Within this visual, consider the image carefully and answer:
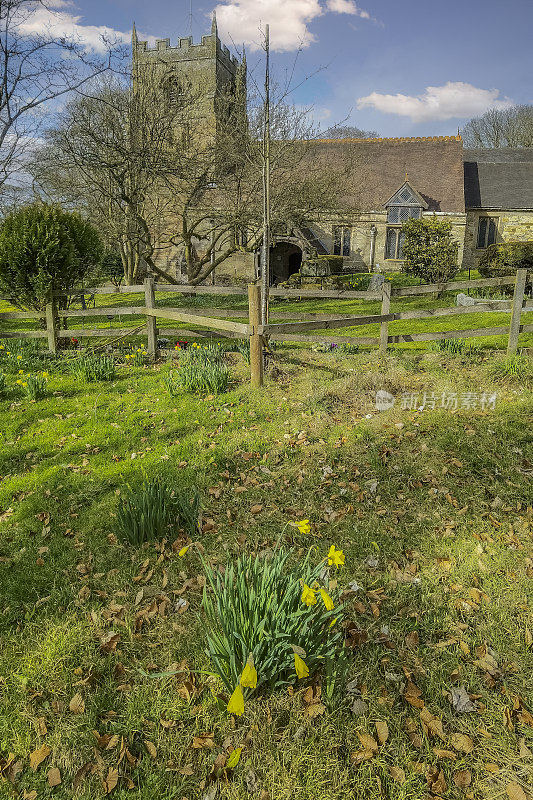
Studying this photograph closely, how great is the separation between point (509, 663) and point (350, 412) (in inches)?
147

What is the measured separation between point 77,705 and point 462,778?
195 cm

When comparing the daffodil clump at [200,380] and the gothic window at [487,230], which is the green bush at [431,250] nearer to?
the gothic window at [487,230]

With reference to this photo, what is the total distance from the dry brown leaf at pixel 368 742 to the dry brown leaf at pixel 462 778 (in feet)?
1.17

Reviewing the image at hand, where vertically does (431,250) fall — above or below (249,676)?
above

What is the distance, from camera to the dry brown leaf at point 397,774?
219cm

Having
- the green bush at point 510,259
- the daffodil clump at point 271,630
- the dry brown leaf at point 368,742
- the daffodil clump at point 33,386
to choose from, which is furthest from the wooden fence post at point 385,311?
the green bush at point 510,259

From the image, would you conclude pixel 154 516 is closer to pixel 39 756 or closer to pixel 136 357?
pixel 39 756

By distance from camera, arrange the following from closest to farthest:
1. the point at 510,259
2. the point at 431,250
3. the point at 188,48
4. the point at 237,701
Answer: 1. the point at 237,701
2. the point at 510,259
3. the point at 431,250
4. the point at 188,48

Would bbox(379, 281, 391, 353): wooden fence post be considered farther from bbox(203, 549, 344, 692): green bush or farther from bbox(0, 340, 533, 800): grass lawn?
bbox(203, 549, 344, 692): green bush

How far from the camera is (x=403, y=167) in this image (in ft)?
95.0

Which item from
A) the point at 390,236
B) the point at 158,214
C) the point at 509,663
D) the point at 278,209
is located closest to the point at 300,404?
the point at 509,663

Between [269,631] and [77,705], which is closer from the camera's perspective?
[269,631]

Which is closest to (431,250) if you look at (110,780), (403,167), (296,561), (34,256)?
(403,167)

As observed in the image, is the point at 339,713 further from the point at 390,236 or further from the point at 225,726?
the point at 390,236
